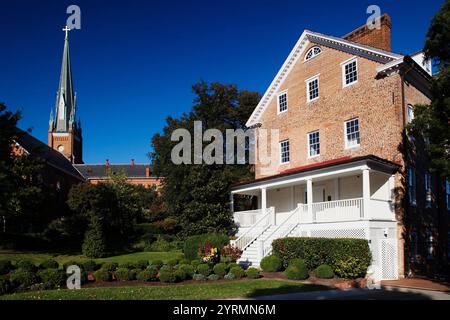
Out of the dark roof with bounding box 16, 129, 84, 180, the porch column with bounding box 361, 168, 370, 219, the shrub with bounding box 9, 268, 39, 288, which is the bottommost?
the shrub with bounding box 9, 268, 39, 288

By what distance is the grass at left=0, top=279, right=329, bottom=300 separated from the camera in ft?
44.3

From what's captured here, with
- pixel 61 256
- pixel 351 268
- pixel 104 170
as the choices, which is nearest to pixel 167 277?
pixel 351 268

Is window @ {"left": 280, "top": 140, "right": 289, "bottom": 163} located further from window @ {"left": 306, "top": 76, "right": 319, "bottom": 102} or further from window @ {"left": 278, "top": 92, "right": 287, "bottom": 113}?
window @ {"left": 306, "top": 76, "right": 319, "bottom": 102}

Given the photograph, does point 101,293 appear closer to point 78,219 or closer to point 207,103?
point 78,219

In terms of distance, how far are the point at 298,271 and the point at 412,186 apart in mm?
8675

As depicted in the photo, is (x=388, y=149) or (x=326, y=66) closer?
(x=388, y=149)

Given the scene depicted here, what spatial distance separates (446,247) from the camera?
85.5 ft

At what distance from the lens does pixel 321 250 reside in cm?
1975

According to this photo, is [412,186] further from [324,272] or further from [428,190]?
[324,272]

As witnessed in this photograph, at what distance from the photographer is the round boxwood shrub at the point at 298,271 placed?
18.4 metres

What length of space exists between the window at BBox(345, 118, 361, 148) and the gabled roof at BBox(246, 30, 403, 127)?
371 centimetres

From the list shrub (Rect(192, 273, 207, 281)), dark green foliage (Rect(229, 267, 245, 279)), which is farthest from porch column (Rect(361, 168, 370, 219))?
shrub (Rect(192, 273, 207, 281))
